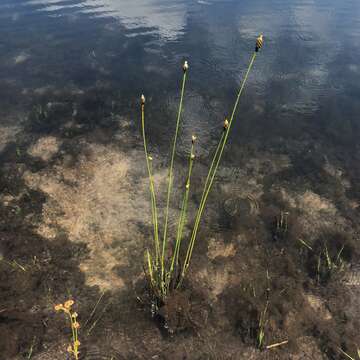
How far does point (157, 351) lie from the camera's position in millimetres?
4414

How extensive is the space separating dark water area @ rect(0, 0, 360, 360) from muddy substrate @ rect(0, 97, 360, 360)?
0.08ft

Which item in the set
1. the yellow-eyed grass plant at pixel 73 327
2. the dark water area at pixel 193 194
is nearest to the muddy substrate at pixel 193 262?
the dark water area at pixel 193 194

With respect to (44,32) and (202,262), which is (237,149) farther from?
(44,32)

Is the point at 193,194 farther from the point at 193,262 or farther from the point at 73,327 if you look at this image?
the point at 73,327

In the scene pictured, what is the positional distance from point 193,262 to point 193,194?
1687mm

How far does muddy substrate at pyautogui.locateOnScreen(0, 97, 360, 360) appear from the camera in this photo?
4570mm

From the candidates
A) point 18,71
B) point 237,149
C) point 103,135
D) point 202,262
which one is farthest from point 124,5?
point 202,262

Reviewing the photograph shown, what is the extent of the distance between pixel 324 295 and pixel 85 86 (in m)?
9.10

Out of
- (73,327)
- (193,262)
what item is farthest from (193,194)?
(73,327)

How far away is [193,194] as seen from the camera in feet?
22.5

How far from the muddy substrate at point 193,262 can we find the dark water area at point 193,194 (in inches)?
0.9

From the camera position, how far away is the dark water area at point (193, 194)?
185 inches

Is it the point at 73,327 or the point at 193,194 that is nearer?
the point at 73,327

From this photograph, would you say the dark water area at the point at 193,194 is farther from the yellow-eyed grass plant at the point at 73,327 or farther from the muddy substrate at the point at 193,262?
the yellow-eyed grass plant at the point at 73,327
